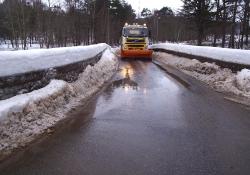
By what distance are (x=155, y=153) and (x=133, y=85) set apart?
26.4 ft

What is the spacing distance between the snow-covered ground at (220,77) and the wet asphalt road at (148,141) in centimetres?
182

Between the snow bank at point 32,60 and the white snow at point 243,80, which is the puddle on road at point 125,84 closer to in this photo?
the snow bank at point 32,60

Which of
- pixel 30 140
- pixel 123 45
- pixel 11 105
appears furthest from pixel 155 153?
pixel 123 45

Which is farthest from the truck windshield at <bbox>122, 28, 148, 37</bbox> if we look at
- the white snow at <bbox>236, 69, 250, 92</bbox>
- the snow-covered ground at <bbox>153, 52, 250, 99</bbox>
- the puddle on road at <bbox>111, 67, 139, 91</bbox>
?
the white snow at <bbox>236, 69, 250, 92</bbox>

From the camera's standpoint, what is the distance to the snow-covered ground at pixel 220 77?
11.8m

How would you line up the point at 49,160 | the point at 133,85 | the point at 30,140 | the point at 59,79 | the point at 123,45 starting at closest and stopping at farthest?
the point at 49,160, the point at 30,140, the point at 59,79, the point at 133,85, the point at 123,45

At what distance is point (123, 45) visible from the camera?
95.5 ft

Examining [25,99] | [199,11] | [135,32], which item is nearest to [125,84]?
[25,99]

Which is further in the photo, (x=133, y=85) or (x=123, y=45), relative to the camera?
(x=123, y=45)

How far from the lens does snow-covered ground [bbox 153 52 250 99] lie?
11.8 meters

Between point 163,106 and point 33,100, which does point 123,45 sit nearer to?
point 163,106

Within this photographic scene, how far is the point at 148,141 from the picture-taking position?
20.7ft

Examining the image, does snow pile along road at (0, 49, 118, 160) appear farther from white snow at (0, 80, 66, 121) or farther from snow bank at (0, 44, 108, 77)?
snow bank at (0, 44, 108, 77)

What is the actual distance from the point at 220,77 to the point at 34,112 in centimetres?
906
